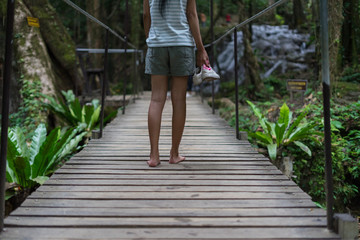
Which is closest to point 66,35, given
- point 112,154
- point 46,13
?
point 46,13

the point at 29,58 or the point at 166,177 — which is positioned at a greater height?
the point at 29,58

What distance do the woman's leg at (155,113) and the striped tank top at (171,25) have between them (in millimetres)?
230

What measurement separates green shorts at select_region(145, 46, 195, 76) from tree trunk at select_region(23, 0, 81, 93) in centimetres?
518

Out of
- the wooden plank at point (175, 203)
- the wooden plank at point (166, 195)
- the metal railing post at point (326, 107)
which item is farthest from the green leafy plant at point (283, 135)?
the metal railing post at point (326, 107)

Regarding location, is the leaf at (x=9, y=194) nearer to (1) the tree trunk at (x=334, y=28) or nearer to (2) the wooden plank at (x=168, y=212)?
(2) the wooden plank at (x=168, y=212)

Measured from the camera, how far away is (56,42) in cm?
745

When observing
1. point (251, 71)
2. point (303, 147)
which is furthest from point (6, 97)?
point (251, 71)

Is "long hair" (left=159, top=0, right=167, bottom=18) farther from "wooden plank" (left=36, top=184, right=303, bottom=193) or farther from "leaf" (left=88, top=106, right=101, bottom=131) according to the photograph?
"leaf" (left=88, top=106, right=101, bottom=131)

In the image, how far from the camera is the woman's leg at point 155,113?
8.24 feet

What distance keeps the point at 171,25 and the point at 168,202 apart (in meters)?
1.14

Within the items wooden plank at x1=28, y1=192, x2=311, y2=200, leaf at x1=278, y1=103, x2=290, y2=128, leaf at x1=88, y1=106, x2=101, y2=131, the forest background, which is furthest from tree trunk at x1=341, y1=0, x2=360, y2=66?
wooden plank at x1=28, y1=192, x2=311, y2=200

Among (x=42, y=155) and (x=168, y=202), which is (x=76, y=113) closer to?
(x=42, y=155)

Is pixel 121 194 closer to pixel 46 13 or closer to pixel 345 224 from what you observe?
pixel 345 224

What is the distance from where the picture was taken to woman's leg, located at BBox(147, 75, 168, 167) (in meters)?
2.51
